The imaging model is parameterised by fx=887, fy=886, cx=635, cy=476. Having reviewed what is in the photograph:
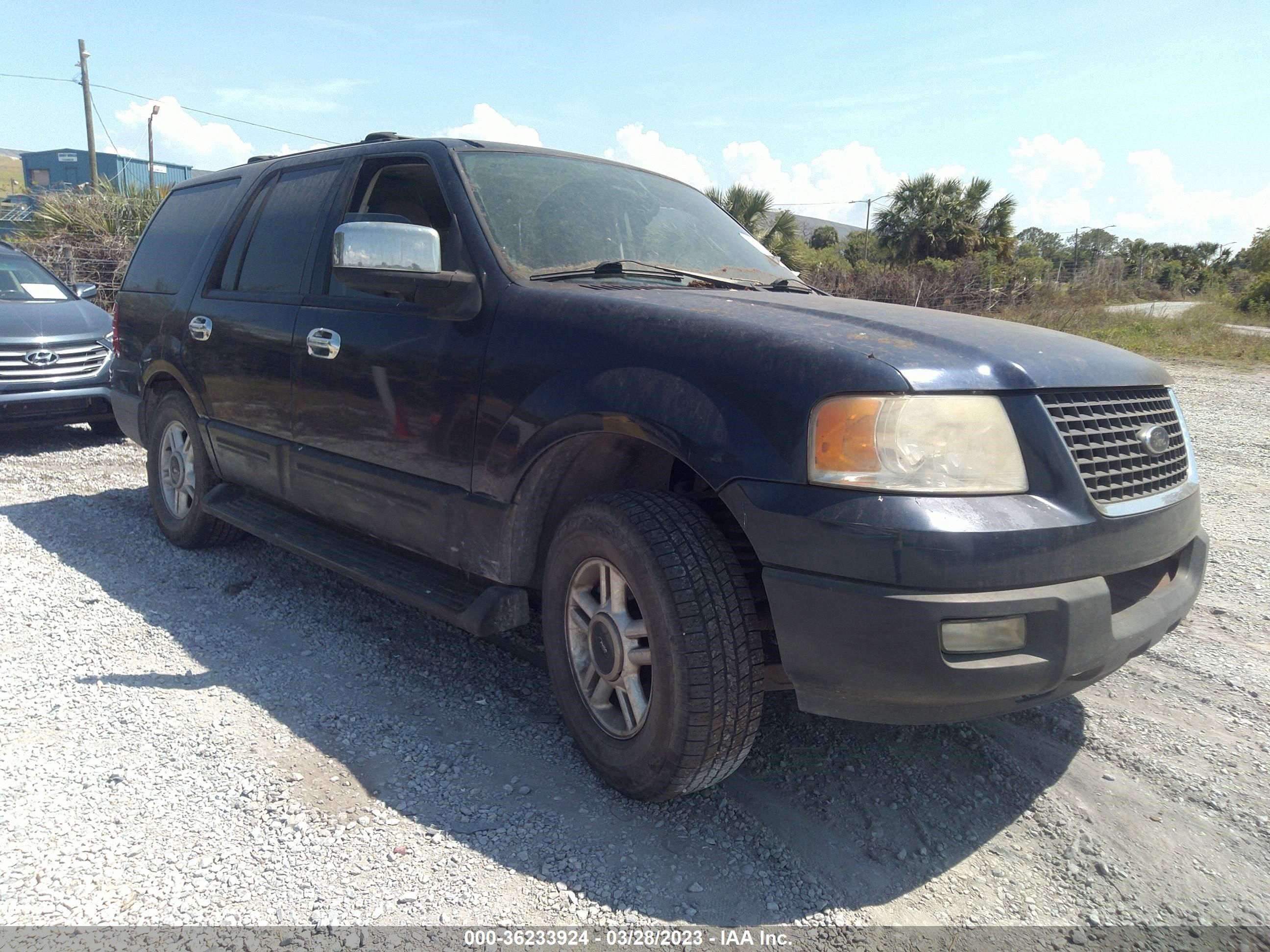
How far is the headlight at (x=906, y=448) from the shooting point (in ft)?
6.82

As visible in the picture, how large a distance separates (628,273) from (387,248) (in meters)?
0.81

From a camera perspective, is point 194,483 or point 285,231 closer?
point 285,231

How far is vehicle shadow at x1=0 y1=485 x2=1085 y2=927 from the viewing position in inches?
89.3

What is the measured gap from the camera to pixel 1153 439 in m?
2.47

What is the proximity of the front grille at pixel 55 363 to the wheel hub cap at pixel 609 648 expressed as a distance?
6745 millimetres

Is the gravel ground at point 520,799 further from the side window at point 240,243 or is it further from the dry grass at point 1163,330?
the dry grass at point 1163,330

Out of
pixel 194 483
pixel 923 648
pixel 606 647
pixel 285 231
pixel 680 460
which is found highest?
pixel 285 231

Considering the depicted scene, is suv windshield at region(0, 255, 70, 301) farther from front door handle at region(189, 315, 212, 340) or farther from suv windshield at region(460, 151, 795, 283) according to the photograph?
suv windshield at region(460, 151, 795, 283)

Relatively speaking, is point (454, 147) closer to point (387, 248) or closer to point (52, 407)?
point (387, 248)

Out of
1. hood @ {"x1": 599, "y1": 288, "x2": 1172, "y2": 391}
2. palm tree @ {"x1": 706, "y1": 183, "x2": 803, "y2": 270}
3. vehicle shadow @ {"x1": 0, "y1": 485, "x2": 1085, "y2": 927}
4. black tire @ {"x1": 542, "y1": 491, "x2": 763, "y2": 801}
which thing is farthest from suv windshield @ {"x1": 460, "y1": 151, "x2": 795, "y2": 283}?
palm tree @ {"x1": 706, "y1": 183, "x2": 803, "y2": 270}

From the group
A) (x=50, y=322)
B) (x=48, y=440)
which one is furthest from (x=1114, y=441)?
(x=48, y=440)

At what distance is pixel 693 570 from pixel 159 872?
154cm

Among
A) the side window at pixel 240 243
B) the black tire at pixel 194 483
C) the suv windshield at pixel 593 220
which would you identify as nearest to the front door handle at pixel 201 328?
the side window at pixel 240 243

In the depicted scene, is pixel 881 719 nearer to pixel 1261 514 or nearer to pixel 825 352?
pixel 825 352
